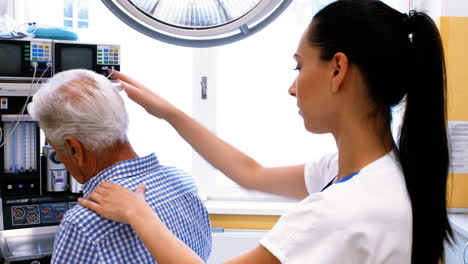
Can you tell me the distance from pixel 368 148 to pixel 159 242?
470 millimetres

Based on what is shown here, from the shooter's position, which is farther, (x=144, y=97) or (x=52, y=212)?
(x=52, y=212)

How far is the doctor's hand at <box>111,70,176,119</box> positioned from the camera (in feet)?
4.25

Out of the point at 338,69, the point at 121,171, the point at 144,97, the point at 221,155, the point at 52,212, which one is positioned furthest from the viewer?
the point at 52,212

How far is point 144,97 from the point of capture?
1.31 meters

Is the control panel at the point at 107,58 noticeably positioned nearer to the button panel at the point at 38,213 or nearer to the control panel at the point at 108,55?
the control panel at the point at 108,55

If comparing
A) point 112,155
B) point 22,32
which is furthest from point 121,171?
point 22,32

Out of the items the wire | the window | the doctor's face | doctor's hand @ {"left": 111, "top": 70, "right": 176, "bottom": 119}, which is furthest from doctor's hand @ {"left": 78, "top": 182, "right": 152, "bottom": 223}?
the window

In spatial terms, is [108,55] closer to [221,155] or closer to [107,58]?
[107,58]

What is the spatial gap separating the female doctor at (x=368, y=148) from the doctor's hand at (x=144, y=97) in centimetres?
40

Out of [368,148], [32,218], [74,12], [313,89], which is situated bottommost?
[32,218]

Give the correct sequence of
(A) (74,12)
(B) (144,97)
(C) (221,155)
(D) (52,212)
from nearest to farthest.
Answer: (B) (144,97) → (C) (221,155) → (D) (52,212) → (A) (74,12)

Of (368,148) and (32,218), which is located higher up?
(368,148)

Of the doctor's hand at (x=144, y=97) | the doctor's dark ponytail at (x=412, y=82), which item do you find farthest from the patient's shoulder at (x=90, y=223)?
the doctor's dark ponytail at (x=412, y=82)

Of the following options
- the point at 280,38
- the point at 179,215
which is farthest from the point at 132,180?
the point at 280,38
